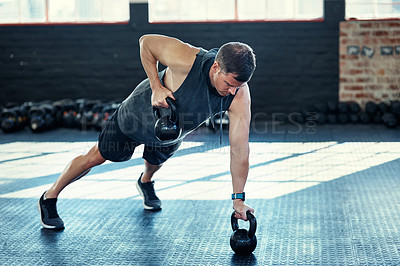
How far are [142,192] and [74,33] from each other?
4321mm

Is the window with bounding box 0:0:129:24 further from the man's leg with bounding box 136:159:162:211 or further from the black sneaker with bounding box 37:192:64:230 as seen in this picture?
the black sneaker with bounding box 37:192:64:230

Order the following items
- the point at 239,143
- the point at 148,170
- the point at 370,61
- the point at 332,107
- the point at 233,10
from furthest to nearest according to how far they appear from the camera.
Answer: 1. the point at 233,10
2. the point at 370,61
3. the point at 332,107
4. the point at 148,170
5. the point at 239,143

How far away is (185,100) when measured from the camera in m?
2.37

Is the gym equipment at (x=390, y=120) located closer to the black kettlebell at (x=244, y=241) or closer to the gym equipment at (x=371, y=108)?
the gym equipment at (x=371, y=108)

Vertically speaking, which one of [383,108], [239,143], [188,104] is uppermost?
[188,104]

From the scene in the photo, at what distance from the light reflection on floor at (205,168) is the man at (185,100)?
2.61 ft

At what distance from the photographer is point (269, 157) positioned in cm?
462

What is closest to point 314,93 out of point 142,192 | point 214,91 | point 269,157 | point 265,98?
point 265,98

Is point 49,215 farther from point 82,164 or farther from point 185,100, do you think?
point 185,100

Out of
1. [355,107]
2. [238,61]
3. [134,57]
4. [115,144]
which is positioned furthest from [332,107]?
[238,61]

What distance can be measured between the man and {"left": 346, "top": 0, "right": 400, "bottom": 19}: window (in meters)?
4.60

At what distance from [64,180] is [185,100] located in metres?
0.77

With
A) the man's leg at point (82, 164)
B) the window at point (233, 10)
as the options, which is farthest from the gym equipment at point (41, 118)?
the man's leg at point (82, 164)

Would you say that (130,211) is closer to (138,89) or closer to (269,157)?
(138,89)
